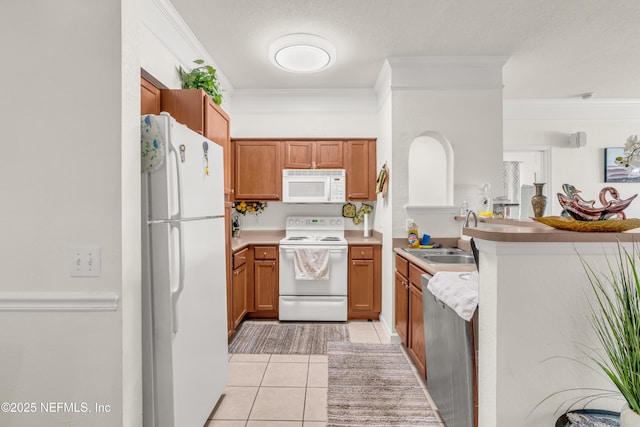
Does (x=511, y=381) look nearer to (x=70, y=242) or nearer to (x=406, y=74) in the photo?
(x=70, y=242)

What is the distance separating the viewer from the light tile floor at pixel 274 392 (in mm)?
2078

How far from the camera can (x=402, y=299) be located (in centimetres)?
298

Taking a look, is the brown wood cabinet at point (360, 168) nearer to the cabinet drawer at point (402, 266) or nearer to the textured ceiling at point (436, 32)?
the textured ceiling at point (436, 32)

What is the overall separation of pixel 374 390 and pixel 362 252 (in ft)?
5.38

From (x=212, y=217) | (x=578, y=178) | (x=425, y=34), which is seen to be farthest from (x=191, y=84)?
(x=578, y=178)

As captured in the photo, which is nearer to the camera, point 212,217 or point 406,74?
point 212,217

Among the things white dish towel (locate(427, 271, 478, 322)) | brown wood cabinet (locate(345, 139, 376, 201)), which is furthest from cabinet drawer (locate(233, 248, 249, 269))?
white dish towel (locate(427, 271, 478, 322))

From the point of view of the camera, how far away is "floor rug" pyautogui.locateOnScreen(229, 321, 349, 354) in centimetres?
311

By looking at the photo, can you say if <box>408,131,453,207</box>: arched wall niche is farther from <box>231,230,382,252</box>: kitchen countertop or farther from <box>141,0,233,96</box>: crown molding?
<box>141,0,233,96</box>: crown molding

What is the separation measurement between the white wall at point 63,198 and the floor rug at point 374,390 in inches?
53.6

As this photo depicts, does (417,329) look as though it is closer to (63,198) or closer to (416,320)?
(416,320)

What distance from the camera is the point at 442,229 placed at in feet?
11.1

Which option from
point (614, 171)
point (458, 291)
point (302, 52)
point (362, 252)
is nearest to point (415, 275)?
point (458, 291)

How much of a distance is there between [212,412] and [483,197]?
2.94 metres
